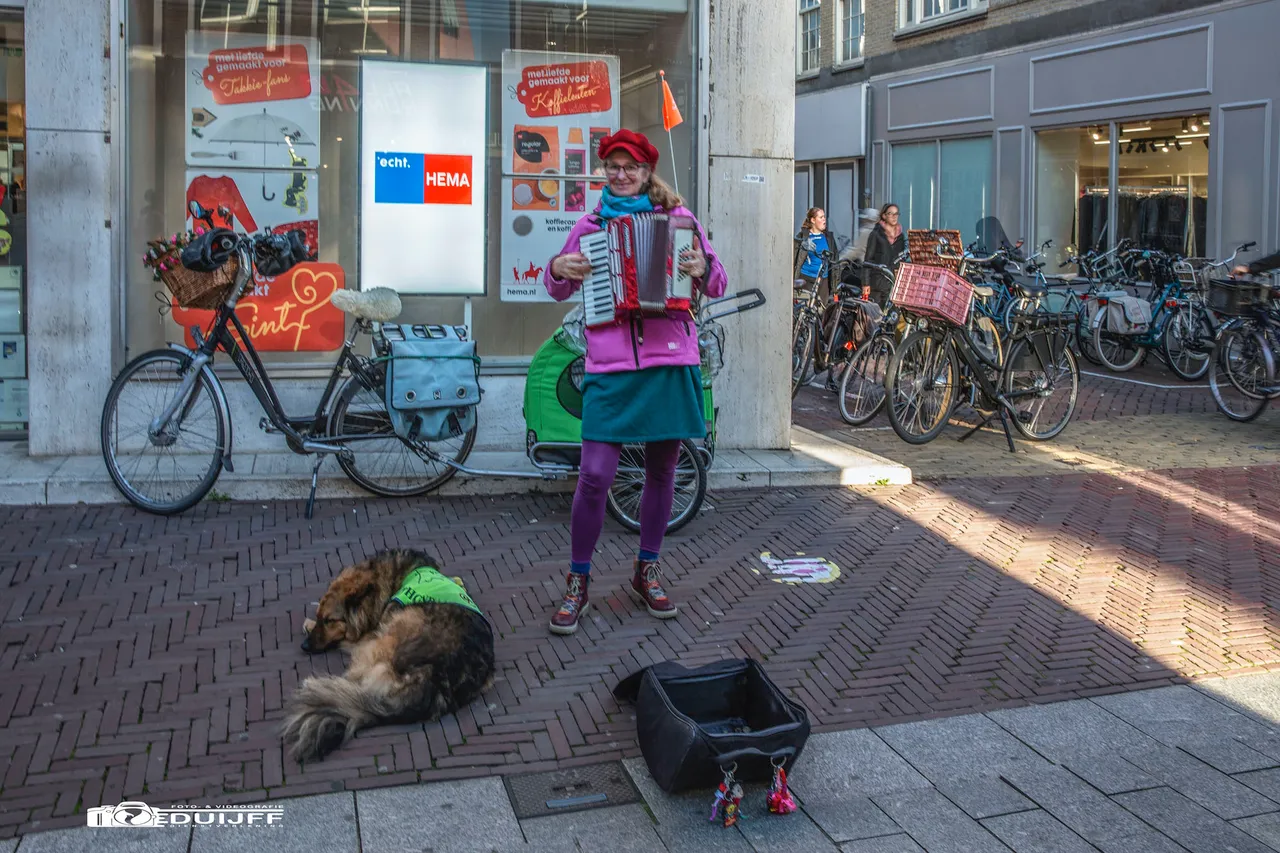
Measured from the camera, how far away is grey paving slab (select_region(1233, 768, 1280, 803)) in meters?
3.95

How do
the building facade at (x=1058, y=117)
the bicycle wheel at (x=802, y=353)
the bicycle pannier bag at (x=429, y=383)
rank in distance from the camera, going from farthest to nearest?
the building facade at (x=1058, y=117) < the bicycle wheel at (x=802, y=353) < the bicycle pannier bag at (x=429, y=383)

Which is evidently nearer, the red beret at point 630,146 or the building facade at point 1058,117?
the red beret at point 630,146

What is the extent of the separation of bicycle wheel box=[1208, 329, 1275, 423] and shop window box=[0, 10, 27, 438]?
901cm

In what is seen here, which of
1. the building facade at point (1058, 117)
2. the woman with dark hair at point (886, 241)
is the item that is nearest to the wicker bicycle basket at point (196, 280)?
the woman with dark hair at point (886, 241)

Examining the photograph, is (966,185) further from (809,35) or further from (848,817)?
(848,817)

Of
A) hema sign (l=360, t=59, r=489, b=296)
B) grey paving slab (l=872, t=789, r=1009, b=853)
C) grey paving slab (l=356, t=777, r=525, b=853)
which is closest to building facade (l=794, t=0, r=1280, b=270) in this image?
hema sign (l=360, t=59, r=489, b=296)

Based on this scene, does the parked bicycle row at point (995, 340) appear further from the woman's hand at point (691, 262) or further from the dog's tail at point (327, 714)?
the dog's tail at point (327, 714)

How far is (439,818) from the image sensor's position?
3.66m

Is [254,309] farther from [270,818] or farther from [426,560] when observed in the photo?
[270,818]

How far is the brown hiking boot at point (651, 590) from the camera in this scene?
5.46m

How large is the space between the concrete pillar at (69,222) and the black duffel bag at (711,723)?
4582mm

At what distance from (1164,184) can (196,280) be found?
13.8 meters

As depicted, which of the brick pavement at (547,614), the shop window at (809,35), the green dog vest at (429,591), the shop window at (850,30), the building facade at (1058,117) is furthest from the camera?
the shop window at (809,35)

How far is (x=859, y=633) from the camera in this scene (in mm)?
5391
